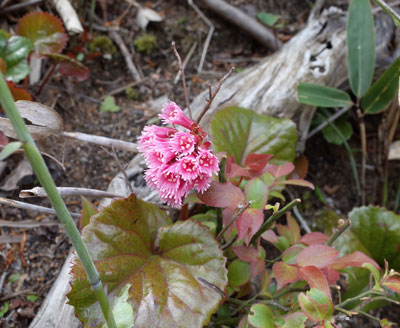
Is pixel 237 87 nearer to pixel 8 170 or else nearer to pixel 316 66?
pixel 316 66

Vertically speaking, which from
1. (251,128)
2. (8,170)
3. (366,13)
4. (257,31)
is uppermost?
(366,13)

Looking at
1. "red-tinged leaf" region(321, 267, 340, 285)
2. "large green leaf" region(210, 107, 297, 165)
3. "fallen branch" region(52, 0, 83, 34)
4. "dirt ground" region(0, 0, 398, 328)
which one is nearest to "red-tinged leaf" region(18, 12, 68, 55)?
"fallen branch" region(52, 0, 83, 34)

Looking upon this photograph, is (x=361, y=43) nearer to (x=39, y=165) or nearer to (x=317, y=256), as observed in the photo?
(x=317, y=256)

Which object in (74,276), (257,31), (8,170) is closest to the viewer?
(74,276)

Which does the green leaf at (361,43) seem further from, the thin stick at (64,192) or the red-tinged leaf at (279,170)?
the thin stick at (64,192)

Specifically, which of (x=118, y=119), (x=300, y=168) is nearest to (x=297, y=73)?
(x=300, y=168)

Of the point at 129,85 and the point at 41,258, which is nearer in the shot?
the point at 41,258

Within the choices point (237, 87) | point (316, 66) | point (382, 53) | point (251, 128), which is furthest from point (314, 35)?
point (251, 128)
